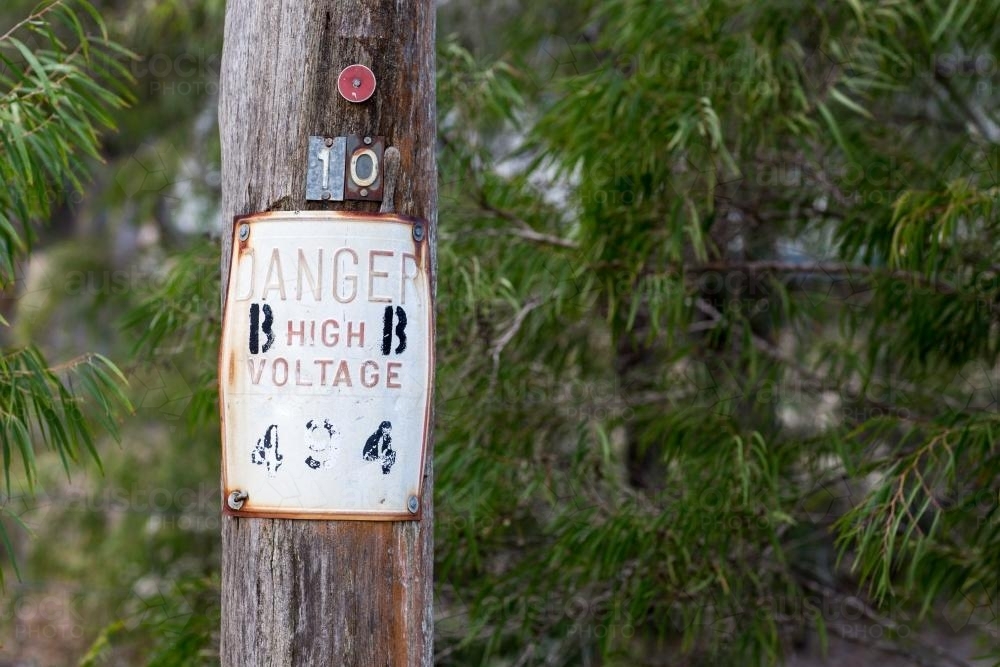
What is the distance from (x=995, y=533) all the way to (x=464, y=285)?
1463 mm

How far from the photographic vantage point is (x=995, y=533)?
273 centimetres

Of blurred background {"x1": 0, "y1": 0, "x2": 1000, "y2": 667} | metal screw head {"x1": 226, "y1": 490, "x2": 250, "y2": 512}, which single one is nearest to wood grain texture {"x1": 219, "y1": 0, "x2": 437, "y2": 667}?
metal screw head {"x1": 226, "y1": 490, "x2": 250, "y2": 512}

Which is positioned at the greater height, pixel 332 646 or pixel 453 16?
pixel 453 16

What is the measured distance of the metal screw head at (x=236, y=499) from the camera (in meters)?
1.58

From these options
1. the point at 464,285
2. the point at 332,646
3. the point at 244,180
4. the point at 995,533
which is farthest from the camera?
the point at 464,285

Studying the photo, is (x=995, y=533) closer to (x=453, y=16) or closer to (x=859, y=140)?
(x=859, y=140)

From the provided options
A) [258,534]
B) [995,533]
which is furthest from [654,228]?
[258,534]

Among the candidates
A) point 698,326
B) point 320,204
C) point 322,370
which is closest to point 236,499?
point 322,370

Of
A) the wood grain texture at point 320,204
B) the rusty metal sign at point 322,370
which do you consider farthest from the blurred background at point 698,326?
the rusty metal sign at point 322,370

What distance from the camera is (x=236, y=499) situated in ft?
5.18

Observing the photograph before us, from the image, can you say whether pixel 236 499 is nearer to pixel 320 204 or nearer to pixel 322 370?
pixel 322 370

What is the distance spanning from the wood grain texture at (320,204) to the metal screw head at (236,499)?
0.07 feet

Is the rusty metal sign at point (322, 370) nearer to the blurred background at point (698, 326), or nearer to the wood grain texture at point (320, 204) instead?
the wood grain texture at point (320, 204)

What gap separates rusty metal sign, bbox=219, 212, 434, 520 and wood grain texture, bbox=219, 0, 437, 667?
39 millimetres
